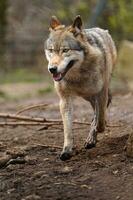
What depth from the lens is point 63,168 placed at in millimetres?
6473

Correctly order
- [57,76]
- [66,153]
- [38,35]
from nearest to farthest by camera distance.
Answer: [57,76]
[66,153]
[38,35]

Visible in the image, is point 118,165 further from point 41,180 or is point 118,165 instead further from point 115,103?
point 115,103

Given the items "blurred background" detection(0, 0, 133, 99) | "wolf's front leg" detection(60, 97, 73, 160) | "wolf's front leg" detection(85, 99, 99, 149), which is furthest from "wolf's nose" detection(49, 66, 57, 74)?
"blurred background" detection(0, 0, 133, 99)

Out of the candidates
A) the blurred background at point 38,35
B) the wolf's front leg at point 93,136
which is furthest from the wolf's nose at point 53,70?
the blurred background at point 38,35

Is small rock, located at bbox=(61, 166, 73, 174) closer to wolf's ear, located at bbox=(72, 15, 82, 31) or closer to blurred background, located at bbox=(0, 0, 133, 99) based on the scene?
wolf's ear, located at bbox=(72, 15, 82, 31)

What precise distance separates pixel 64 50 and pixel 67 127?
93cm

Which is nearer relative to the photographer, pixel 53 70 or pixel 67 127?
pixel 53 70

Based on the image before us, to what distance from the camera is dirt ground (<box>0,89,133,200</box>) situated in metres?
5.61

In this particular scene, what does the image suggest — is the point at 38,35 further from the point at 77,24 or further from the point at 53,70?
the point at 53,70

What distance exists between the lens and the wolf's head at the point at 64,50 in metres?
6.62

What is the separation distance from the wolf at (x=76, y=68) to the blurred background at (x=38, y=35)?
906 cm

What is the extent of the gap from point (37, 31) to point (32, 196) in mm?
21819

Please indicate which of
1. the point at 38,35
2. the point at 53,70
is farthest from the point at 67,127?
the point at 38,35

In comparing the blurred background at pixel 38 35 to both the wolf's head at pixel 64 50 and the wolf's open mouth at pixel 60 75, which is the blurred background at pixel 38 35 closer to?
the wolf's head at pixel 64 50
